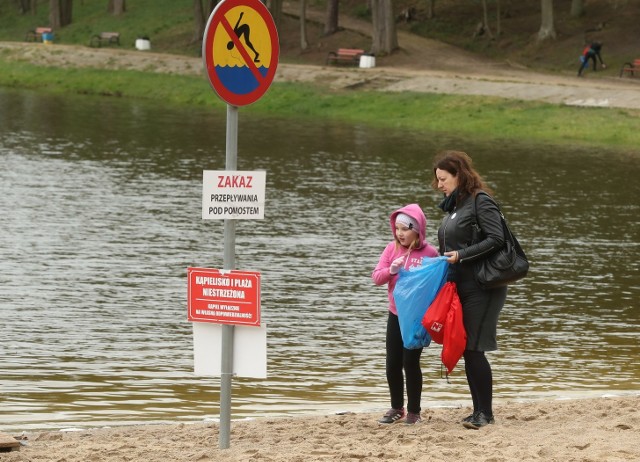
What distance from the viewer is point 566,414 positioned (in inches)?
356

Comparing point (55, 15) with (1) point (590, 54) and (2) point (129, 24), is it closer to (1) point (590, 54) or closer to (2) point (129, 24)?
(2) point (129, 24)

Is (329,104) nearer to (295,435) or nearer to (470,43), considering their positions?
(470,43)

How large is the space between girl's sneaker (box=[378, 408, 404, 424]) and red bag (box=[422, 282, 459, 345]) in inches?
28.9

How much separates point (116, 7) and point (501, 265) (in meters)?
70.8

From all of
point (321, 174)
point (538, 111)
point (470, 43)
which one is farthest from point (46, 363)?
point (470, 43)

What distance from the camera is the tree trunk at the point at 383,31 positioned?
5547 centimetres

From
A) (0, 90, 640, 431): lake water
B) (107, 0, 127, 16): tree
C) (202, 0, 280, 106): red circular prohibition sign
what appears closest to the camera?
(202, 0, 280, 106): red circular prohibition sign

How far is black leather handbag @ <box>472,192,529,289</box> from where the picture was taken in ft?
27.8

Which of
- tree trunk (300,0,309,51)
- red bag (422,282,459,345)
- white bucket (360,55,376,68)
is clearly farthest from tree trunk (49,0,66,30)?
red bag (422,282,459,345)

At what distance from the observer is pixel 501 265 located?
8.45 m

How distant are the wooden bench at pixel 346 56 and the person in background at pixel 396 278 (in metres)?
45.9

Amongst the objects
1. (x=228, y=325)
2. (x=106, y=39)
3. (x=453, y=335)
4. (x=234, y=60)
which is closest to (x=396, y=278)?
(x=453, y=335)

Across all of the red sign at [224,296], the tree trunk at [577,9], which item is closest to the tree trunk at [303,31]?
the tree trunk at [577,9]

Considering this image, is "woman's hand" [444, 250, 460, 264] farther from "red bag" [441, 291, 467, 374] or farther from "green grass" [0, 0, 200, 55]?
"green grass" [0, 0, 200, 55]
